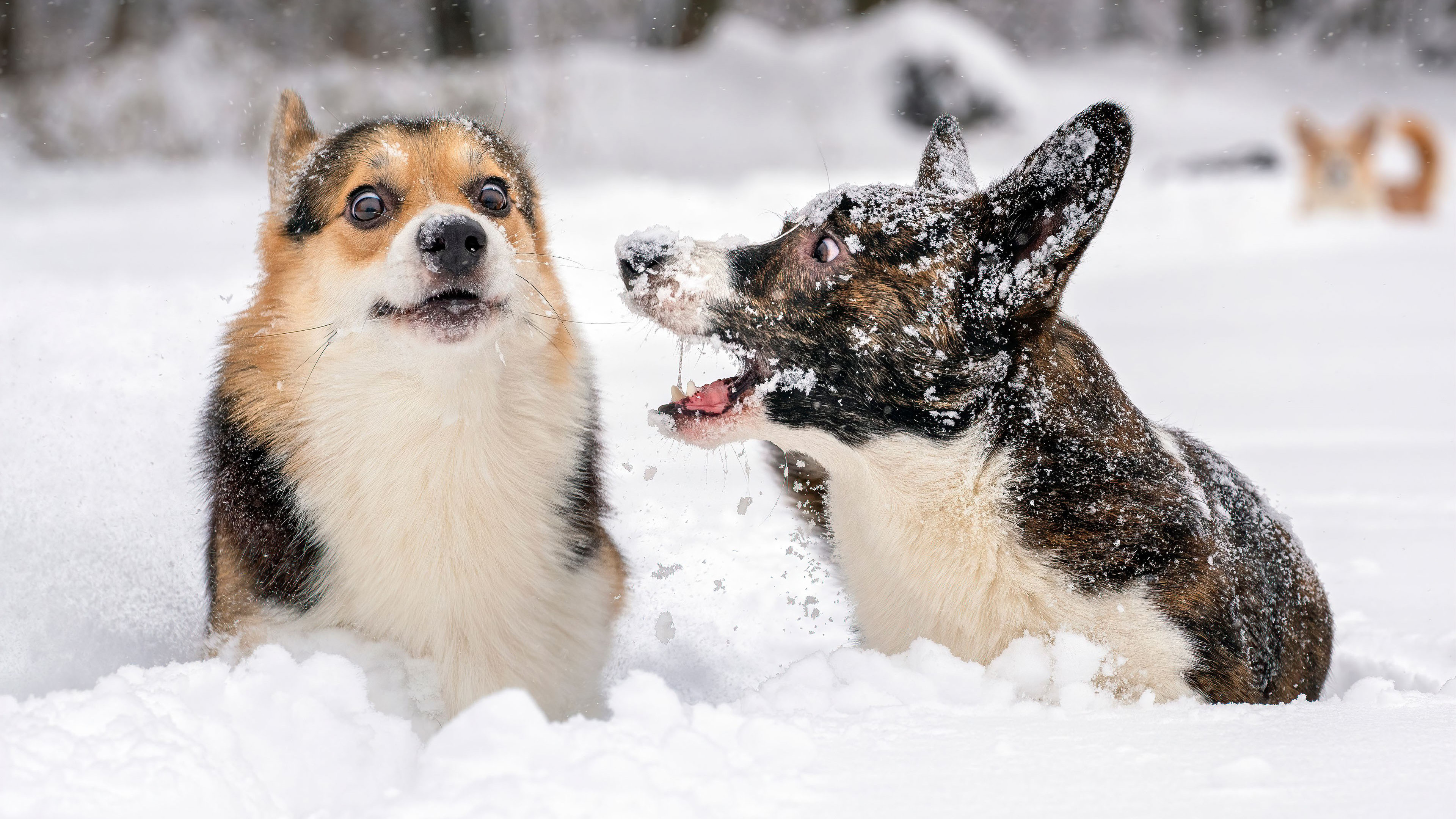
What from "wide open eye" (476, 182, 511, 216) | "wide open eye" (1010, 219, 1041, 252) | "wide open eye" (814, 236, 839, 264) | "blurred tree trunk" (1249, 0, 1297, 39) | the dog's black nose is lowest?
the dog's black nose

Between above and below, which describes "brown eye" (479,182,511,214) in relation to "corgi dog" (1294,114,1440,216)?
below

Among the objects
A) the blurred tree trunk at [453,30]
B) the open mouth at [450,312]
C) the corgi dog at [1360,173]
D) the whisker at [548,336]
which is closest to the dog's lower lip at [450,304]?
the open mouth at [450,312]

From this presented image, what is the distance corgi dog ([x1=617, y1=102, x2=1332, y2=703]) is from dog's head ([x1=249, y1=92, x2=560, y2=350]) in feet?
1.20

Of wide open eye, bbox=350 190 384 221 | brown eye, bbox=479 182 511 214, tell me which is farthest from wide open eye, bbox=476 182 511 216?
wide open eye, bbox=350 190 384 221

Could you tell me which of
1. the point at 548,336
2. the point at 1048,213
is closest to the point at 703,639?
the point at 548,336

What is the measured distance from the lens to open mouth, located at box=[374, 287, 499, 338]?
9.46 feet

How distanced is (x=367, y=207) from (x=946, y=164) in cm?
160

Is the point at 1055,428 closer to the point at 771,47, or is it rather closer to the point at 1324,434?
the point at 1324,434

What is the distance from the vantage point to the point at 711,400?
2.95 m

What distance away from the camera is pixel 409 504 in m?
3.12

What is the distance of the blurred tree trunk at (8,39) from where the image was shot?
17500 millimetres

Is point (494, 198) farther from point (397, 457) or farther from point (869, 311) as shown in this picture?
point (869, 311)

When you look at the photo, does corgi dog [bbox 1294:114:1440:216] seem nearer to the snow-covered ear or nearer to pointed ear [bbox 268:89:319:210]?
the snow-covered ear

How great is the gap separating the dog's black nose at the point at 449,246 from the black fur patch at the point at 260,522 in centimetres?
75
